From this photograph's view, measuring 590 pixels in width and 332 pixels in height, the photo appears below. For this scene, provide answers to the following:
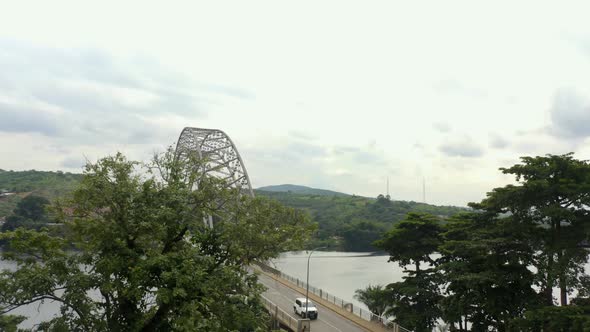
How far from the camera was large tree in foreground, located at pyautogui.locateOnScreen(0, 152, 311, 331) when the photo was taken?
9492 millimetres

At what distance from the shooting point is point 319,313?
27.7 meters

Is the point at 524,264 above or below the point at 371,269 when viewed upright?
above

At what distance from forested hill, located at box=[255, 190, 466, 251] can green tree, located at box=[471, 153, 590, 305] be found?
5393 centimetres

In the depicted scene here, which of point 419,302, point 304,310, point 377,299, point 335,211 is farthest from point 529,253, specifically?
point 335,211

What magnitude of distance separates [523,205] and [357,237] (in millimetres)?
82521

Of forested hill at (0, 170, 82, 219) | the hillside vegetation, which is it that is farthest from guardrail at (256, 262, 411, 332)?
forested hill at (0, 170, 82, 219)

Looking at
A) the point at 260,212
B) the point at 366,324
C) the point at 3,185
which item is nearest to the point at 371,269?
the point at 366,324

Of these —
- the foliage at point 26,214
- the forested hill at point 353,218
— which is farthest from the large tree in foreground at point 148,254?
the foliage at point 26,214

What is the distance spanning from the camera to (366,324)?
24609mm

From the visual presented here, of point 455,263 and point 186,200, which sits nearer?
point 186,200

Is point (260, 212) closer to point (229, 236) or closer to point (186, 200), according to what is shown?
point (229, 236)

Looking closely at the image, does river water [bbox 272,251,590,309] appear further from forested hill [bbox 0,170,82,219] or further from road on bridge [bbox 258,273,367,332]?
forested hill [bbox 0,170,82,219]

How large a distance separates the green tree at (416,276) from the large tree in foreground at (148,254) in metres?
12.6

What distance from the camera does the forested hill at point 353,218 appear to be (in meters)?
97.3
